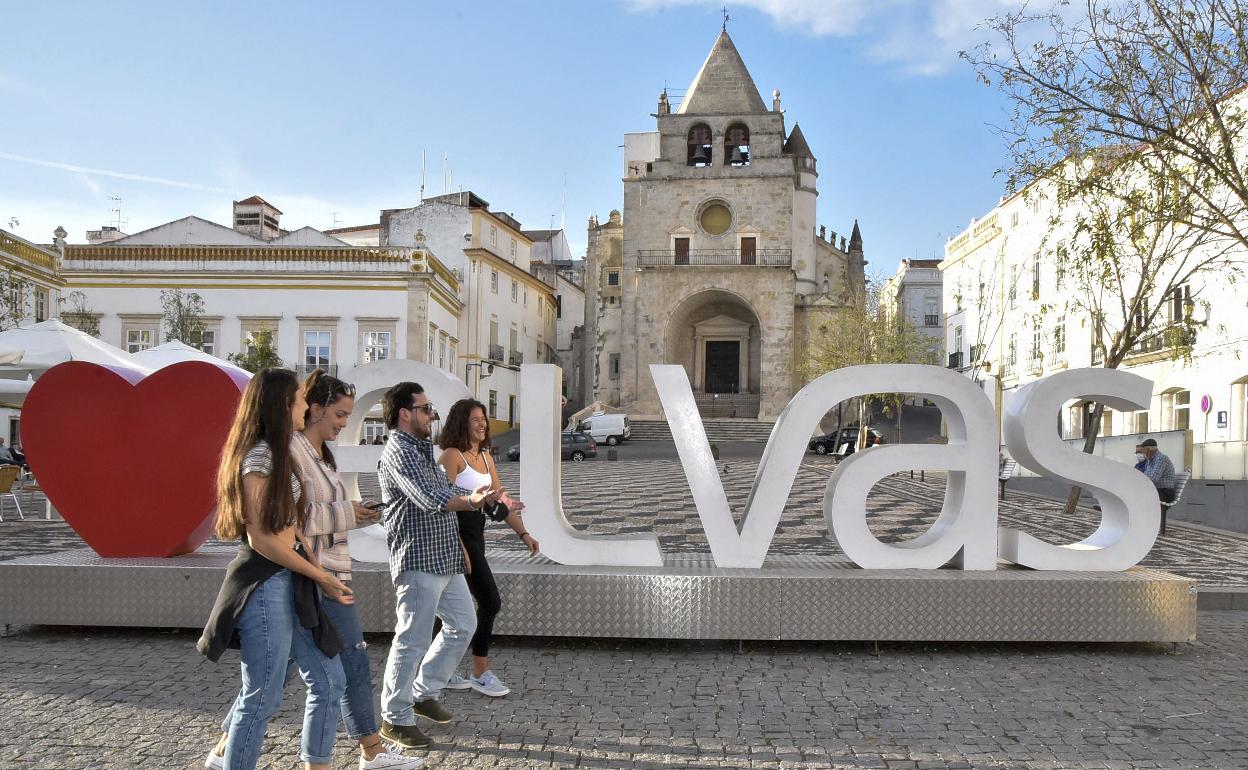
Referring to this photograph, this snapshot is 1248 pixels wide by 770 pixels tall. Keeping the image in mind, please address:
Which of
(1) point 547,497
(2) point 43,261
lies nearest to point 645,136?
(2) point 43,261

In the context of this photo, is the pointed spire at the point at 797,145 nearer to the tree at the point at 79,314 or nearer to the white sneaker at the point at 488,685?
the tree at the point at 79,314

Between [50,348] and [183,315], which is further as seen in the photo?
[183,315]

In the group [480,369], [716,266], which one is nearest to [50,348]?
[480,369]

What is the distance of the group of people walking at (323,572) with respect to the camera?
3518 mm

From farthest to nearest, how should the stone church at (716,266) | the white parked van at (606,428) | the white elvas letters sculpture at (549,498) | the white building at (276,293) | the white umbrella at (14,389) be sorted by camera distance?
the stone church at (716,266), the white parked van at (606,428), the white building at (276,293), the white umbrella at (14,389), the white elvas letters sculpture at (549,498)

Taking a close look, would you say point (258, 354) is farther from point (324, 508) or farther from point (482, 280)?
point (324, 508)

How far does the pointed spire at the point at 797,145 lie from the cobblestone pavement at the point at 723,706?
55.9m

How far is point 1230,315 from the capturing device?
23359mm

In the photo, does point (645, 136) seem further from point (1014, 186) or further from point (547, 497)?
point (547, 497)

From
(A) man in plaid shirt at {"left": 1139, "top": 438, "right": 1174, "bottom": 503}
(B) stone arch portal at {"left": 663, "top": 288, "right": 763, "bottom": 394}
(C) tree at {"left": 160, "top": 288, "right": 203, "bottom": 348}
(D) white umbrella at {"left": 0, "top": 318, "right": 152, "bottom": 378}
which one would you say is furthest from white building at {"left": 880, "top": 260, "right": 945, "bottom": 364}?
(D) white umbrella at {"left": 0, "top": 318, "right": 152, "bottom": 378}

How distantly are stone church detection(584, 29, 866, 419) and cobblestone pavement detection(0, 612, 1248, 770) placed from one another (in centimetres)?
4163

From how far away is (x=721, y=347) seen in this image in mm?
54281

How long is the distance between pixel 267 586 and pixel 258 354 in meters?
33.4

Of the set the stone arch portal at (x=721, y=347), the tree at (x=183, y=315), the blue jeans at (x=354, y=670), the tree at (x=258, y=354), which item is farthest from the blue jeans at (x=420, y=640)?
the stone arch portal at (x=721, y=347)
